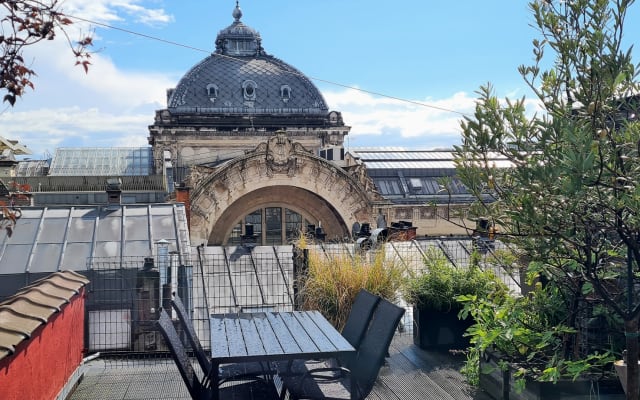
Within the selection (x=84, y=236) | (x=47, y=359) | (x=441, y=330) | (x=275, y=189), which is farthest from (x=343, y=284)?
(x=275, y=189)

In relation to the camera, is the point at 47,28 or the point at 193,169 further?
the point at 193,169

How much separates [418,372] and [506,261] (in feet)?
6.03

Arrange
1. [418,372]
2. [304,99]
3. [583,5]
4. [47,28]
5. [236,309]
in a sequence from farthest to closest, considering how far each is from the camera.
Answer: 1. [304,99]
2. [236,309]
3. [418,372]
4. [583,5]
5. [47,28]

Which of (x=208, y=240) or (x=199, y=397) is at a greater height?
(x=208, y=240)

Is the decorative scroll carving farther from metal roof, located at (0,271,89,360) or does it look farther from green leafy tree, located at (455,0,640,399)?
green leafy tree, located at (455,0,640,399)

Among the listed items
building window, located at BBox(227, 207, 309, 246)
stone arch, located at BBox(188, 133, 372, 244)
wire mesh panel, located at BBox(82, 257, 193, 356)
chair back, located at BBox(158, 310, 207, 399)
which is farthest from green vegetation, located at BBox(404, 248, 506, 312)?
building window, located at BBox(227, 207, 309, 246)

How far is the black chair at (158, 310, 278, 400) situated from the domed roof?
91.7ft

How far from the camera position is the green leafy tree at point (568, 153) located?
3.21 metres

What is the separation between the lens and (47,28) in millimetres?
2605

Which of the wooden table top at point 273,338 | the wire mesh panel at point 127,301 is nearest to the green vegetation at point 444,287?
the wooden table top at point 273,338

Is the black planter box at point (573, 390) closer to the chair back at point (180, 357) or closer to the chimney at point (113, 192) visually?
the chair back at point (180, 357)

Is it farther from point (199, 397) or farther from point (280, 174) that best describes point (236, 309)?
point (280, 174)

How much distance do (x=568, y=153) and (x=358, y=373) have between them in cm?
269

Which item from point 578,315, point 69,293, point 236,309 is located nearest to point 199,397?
point 69,293
